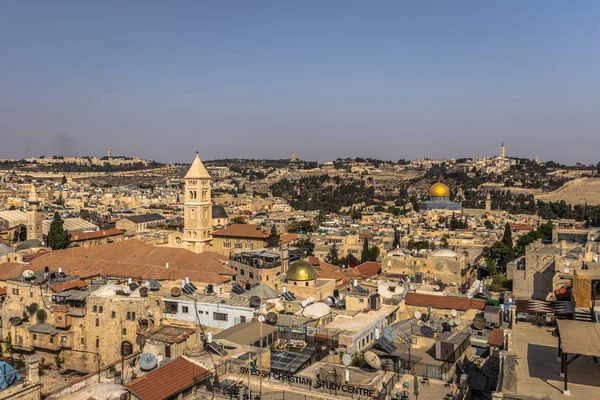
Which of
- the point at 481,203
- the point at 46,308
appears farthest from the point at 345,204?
the point at 46,308

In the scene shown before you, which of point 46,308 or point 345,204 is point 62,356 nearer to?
point 46,308

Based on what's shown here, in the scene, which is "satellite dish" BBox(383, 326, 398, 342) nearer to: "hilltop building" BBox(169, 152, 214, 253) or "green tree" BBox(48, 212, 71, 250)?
"hilltop building" BBox(169, 152, 214, 253)

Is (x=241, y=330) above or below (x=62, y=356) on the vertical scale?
above

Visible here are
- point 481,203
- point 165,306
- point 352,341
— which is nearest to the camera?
point 352,341

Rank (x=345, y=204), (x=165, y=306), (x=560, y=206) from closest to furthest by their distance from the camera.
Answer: (x=165, y=306) → (x=560, y=206) → (x=345, y=204)

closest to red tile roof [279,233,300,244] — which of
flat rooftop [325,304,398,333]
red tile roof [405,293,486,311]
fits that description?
red tile roof [405,293,486,311]

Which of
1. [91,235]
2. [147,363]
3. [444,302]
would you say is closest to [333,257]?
[444,302]

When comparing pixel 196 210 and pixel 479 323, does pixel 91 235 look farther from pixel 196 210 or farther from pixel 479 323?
pixel 479 323
